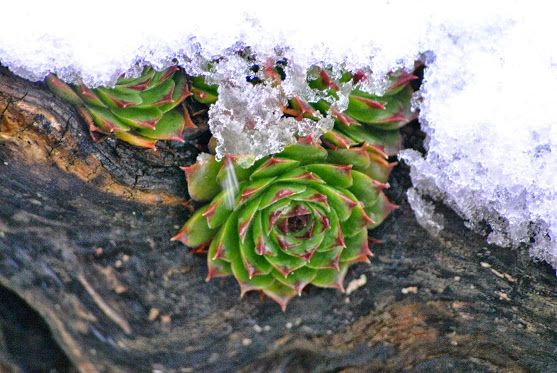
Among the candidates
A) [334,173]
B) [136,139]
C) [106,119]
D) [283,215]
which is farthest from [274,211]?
[106,119]

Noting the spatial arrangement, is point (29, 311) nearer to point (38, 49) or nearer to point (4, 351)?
point (4, 351)

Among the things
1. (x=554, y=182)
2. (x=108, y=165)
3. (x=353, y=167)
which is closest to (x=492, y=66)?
(x=554, y=182)

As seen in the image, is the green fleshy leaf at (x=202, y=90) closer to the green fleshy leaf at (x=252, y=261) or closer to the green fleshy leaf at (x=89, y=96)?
the green fleshy leaf at (x=89, y=96)

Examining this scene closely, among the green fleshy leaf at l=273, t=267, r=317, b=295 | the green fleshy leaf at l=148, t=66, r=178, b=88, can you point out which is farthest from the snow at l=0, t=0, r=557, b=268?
the green fleshy leaf at l=273, t=267, r=317, b=295

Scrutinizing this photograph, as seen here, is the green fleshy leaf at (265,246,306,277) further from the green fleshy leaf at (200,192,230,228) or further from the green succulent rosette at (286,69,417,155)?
the green succulent rosette at (286,69,417,155)

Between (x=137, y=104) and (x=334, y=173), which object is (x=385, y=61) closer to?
(x=334, y=173)
